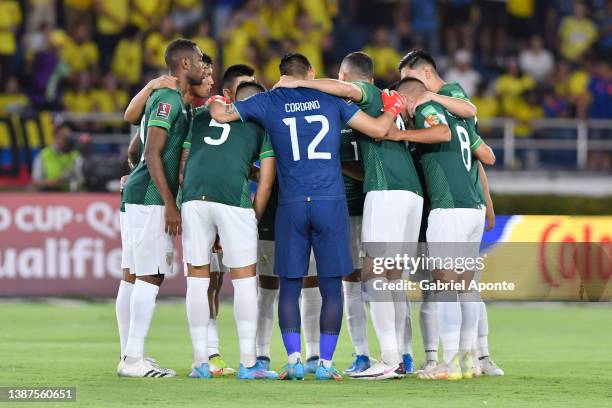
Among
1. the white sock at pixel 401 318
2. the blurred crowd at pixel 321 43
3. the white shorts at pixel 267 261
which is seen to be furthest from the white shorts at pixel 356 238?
the blurred crowd at pixel 321 43

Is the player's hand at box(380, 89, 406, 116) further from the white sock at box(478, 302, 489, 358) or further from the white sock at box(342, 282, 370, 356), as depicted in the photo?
the white sock at box(478, 302, 489, 358)

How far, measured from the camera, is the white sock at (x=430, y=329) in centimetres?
1022

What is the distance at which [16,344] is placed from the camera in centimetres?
1270

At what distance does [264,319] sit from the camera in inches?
412

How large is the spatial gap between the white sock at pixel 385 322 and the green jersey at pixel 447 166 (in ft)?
2.79

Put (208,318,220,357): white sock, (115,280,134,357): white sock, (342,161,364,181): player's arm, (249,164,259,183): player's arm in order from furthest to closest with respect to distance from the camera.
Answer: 1. (249,164,259,183): player's arm
2. (208,318,220,357): white sock
3. (342,161,364,181): player's arm
4. (115,280,134,357): white sock

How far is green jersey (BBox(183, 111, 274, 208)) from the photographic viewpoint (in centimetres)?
983

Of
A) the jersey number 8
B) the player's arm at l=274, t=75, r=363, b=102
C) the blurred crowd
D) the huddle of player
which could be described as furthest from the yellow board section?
the player's arm at l=274, t=75, r=363, b=102

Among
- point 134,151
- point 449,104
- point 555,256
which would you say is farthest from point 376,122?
point 555,256

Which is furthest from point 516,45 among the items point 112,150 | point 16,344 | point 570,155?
point 16,344

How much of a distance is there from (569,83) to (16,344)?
1415cm

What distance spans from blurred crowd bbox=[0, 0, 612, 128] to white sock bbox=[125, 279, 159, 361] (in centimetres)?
1263

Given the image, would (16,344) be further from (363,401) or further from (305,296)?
(363,401)

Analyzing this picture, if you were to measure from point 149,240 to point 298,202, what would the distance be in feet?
3.91
